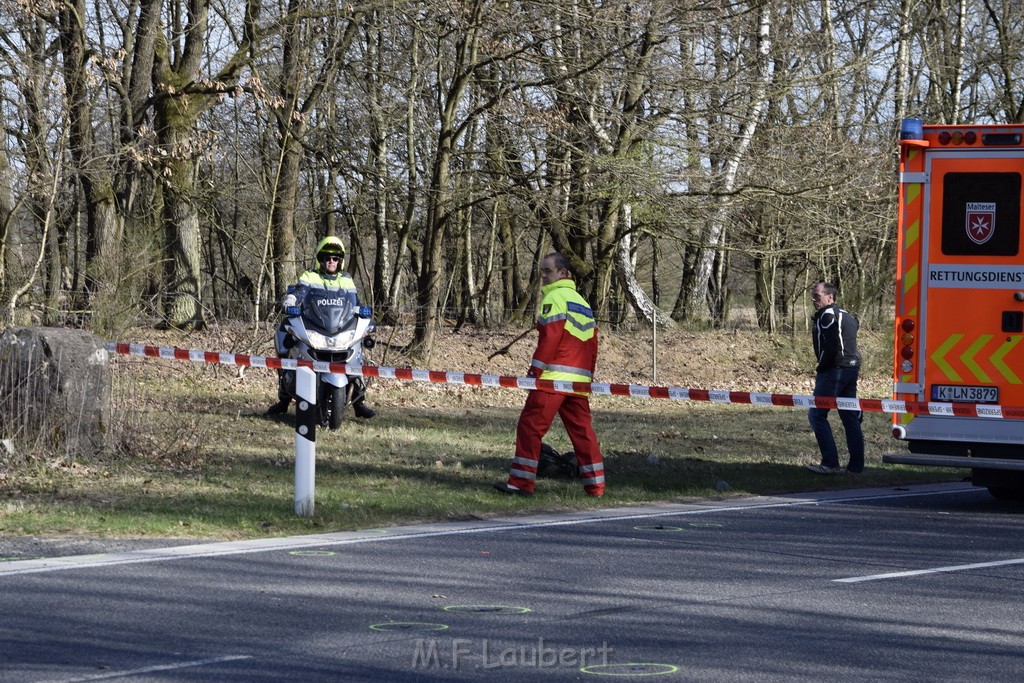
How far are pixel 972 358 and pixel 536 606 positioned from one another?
5.83 metres

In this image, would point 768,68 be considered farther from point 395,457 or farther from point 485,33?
point 395,457

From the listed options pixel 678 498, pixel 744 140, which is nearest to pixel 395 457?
pixel 678 498

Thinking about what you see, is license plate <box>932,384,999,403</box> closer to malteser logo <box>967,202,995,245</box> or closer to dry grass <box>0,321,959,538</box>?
malteser logo <box>967,202,995,245</box>

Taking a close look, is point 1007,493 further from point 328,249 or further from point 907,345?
point 328,249

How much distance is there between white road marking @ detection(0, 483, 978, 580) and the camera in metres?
8.02

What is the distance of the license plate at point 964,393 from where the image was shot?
37.3 feet

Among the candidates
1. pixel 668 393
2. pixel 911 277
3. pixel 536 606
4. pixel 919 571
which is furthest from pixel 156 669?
pixel 911 277

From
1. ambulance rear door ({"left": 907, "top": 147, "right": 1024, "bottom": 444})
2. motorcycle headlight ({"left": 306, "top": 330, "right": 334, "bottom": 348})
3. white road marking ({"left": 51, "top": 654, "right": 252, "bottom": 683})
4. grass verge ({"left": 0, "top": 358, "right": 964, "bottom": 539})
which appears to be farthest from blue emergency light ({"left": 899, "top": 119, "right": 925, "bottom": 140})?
white road marking ({"left": 51, "top": 654, "right": 252, "bottom": 683})

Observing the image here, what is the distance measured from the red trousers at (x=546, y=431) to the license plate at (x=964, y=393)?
2.93 meters

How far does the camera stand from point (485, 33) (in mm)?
20250

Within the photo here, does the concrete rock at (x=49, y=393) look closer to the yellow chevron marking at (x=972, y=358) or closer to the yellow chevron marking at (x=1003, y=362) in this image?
the yellow chevron marking at (x=972, y=358)

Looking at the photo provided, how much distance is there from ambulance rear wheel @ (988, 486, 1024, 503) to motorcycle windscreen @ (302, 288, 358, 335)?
6.37 metres

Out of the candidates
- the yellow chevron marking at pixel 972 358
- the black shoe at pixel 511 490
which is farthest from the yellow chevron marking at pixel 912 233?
the black shoe at pixel 511 490

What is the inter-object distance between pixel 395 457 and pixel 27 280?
6.12 meters
